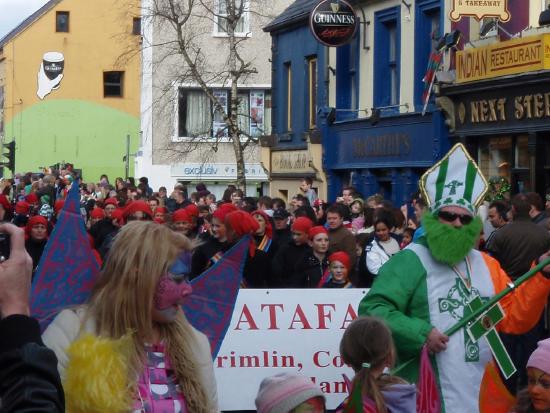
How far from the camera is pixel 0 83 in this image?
198ft

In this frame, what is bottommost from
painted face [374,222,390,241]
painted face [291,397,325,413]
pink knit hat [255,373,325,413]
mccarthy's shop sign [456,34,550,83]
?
painted face [291,397,325,413]

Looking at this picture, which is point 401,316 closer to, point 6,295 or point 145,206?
point 6,295

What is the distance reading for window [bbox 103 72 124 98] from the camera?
5816 cm

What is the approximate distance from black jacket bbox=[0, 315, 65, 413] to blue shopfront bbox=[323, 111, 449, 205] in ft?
67.8

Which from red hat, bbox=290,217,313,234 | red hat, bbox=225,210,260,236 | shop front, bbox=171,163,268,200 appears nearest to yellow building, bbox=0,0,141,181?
shop front, bbox=171,163,268,200

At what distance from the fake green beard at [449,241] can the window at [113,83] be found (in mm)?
52336

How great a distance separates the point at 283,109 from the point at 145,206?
20.2 metres

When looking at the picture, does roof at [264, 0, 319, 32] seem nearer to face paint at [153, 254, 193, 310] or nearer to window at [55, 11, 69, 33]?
window at [55, 11, 69, 33]

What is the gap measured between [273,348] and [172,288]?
4824 mm

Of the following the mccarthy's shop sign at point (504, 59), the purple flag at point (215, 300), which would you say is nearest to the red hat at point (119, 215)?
the mccarthy's shop sign at point (504, 59)

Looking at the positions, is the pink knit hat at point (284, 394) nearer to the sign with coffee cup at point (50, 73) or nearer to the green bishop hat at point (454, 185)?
the green bishop hat at point (454, 185)

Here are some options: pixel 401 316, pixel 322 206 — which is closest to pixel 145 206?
pixel 322 206

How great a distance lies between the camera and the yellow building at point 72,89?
56.8 m

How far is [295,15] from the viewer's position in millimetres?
31859
